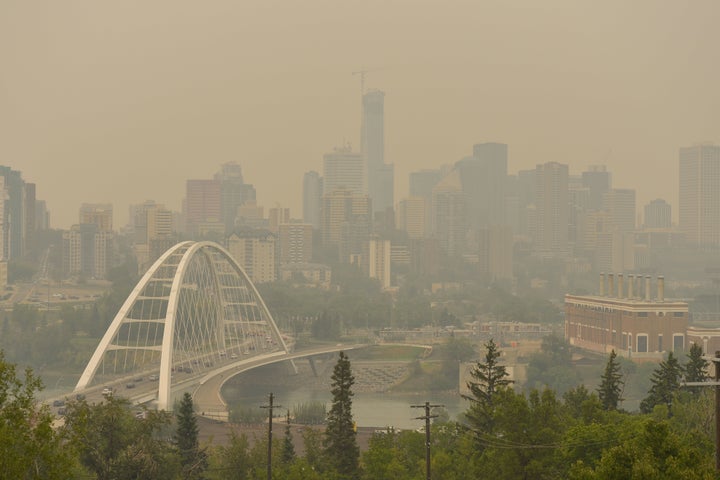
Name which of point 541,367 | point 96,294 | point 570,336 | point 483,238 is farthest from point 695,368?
point 483,238

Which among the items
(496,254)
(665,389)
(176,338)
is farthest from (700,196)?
(665,389)

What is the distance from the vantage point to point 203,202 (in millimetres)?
187500

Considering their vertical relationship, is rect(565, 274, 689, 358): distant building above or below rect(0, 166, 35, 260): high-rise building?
below

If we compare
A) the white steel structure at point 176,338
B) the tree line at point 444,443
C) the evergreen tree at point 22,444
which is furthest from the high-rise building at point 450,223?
the evergreen tree at point 22,444

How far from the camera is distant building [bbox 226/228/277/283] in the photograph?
446 feet

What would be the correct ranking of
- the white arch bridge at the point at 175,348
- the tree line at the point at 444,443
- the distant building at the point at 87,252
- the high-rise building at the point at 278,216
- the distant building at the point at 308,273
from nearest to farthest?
the tree line at the point at 444,443 → the white arch bridge at the point at 175,348 → the distant building at the point at 87,252 → the distant building at the point at 308,273 → the high-rise building at the point at 278,216

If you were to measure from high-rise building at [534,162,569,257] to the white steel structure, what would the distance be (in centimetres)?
10351

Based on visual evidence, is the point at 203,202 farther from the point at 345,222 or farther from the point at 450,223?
the point at 450,223

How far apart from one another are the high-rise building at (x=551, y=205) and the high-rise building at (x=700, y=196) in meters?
19.0

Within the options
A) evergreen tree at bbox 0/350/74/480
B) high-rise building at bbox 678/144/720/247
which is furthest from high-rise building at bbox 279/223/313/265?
evergreen tree at bbox 0/350/74/480

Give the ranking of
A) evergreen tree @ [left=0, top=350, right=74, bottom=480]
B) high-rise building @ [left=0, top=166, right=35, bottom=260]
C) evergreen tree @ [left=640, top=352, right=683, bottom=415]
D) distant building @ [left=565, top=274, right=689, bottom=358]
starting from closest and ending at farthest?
evergreen tree @ [left=0, top=350, right=74, bottom=480] → evergreen tree @ [left=640, top=352, right=683, bottom=415] → distant building @ [left=565, top=274, right=689, bottom=358] → high-rise building @ [left=0, top=166, right=35, bottom=260]

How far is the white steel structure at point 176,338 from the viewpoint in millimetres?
54500

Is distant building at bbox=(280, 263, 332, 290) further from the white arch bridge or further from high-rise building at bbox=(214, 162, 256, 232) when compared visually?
the white arch bridge

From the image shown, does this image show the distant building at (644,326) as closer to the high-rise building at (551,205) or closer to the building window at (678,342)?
the building window at (678,342)
